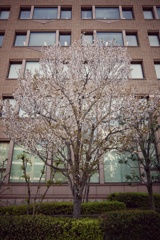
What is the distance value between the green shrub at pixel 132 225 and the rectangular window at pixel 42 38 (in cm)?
1610

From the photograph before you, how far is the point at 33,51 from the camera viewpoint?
16703 millimetres

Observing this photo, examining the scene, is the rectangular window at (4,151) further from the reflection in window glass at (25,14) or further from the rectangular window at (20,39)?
the reflection in window glass at (25,14)

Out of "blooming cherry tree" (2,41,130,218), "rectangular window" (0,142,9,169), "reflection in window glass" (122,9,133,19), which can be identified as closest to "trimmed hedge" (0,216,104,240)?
"blooming cherry tree" (2,41,130,218)

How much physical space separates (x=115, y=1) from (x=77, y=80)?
54.2 ft

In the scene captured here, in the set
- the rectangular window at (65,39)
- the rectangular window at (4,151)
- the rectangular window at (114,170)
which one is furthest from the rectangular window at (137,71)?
the rectangular window at (4,151)

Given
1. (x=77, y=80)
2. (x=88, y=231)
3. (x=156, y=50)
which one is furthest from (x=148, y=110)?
(x=156, y=50)

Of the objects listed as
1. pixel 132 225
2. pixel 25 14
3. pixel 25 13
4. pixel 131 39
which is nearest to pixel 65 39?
pixel 25 14

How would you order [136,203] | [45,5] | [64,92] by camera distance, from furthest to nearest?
[45,5] < [136,203] < [64,92]

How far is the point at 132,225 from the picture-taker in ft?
20.4

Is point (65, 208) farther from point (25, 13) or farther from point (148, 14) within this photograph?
point (148, 14)

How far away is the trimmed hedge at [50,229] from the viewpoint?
5.76 metres

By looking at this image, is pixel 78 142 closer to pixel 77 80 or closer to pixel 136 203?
pixel 77 80

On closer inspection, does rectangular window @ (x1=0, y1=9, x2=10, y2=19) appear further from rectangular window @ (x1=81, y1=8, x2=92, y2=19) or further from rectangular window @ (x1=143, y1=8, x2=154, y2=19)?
rectangular window @ (x1=143, y1=8, x2=154, y2=19)

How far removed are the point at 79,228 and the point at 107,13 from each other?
2065 centimetres
